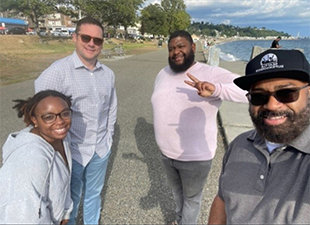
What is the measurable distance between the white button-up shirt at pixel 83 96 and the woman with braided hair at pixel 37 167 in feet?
1.06

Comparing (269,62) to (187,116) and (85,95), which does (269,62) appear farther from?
(85,95)

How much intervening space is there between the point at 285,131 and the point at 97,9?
48.5 metres

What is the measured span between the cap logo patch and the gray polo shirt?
0.39 metres

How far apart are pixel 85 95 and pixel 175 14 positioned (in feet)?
255

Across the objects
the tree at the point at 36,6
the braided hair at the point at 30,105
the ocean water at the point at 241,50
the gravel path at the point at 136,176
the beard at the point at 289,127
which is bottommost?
the ocean water at the point at 241,50

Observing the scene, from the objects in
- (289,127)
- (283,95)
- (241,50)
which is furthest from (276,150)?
(241,50)

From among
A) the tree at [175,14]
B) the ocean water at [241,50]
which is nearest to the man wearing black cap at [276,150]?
the ocean water at [241,50]

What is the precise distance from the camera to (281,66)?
1.18m

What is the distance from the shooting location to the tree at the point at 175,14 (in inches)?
2840

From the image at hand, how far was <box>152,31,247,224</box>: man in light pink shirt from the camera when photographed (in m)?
2.24

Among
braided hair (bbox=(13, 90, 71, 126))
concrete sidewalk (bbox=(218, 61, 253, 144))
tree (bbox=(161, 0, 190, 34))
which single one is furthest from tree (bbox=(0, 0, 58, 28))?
braided hair (bbox=(13, 90, 71, 126))

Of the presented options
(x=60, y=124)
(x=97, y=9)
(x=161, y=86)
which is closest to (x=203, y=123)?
(x=161, y=86)

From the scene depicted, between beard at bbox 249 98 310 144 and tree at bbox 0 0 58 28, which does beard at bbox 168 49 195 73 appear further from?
tree at bbox 0 0 58 28

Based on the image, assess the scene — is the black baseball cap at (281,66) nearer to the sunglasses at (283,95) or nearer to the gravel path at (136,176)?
the sunglasses at (283,95)
